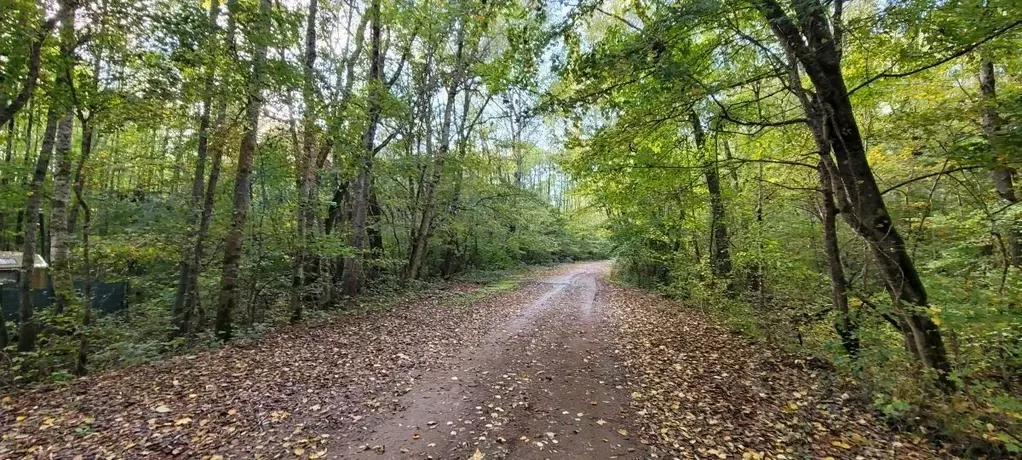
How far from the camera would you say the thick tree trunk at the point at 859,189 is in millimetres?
4957

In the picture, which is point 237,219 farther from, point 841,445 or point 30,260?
point 841,445

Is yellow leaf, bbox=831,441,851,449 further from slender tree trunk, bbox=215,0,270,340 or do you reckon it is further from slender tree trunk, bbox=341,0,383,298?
slender tree trunk, bbox=341,0,383,298

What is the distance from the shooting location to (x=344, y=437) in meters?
4.27

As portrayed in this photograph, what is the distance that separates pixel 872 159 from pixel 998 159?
615 centimetres

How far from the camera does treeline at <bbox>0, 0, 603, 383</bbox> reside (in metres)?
6.22

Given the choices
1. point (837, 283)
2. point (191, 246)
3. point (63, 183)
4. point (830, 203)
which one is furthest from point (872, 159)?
point (63, 183)

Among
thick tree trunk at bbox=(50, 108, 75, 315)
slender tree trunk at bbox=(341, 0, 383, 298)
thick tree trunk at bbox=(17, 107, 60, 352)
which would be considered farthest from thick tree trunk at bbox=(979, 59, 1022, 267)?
thick tree trunk at bbox=(17, 107, 60, 352)

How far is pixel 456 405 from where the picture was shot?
16.4ft

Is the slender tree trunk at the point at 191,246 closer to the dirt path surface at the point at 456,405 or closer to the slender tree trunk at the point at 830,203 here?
the dirt path surface at the point at 456,405

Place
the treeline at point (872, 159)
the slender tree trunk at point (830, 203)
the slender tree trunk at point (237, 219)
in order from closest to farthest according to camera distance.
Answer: the treeline at point (872, 159)
the slender tree trunk at point (830, 203)
the slender tree trunk at point (237, 219)

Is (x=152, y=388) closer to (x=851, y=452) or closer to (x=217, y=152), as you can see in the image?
(x=217, y=152)

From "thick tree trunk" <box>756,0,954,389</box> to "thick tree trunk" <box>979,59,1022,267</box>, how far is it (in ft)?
3.17

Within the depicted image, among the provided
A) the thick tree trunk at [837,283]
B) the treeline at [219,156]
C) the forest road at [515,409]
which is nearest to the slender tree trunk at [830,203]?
the thick tree trunk at [837,283]

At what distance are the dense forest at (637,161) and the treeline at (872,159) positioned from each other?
0.13 feet
